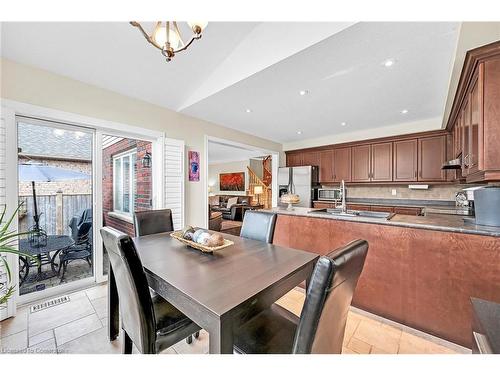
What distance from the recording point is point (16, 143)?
206 centimetres

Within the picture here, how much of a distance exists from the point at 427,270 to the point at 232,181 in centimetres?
842

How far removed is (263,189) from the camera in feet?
28.8

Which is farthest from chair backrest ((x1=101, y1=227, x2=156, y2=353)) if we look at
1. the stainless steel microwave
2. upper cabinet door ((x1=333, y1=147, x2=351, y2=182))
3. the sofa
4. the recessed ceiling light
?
the sofa

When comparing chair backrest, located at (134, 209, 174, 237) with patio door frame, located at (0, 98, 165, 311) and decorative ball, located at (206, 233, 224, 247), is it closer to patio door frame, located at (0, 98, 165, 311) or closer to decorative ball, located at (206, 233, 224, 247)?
patio door frame, located at (0, 98, 165, 311)

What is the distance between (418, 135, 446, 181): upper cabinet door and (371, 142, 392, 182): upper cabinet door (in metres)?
0.46

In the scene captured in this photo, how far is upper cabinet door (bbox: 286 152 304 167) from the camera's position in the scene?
17.9ft

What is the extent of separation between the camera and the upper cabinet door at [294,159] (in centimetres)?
547

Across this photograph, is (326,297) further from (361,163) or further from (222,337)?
(361,163)

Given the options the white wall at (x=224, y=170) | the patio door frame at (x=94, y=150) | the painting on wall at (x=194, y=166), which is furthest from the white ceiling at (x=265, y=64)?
the white wall at (x=224, y=170)

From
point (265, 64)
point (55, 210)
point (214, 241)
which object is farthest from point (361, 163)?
point (55, 210)

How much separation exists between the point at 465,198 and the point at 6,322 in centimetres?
497

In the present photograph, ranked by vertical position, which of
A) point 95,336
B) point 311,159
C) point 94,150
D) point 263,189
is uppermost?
point 311,159

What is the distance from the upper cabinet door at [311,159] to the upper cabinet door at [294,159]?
104 millimetres

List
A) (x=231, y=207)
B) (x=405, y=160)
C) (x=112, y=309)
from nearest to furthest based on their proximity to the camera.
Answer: (x=112, y=309) < (x=405, y=160) < (x=231, y=207)
